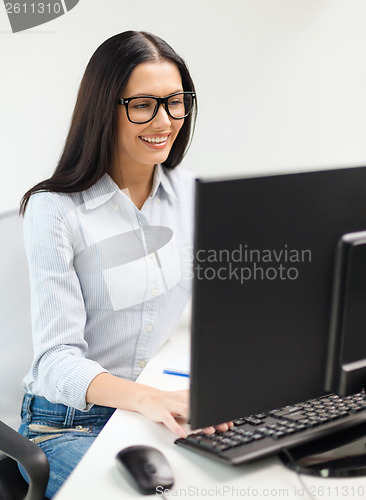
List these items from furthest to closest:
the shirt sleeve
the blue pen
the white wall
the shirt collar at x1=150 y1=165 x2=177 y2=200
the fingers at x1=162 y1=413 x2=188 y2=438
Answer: the white wall < the shirt collar at x1=150 y1=165 x2=177 y2=200 < the blue pen < the shirt sleeve < the fingers at x1=162 y1=413 x2=188 y2=438

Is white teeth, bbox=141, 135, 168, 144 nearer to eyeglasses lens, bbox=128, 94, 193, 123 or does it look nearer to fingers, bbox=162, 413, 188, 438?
eyeglasses lens, bbox=128, 94, 193, 123

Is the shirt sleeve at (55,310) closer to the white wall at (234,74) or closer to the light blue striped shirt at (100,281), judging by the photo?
the light blue striped shirt at (100,281)

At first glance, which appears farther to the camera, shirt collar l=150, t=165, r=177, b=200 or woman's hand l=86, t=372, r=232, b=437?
shirt collar l=150, t=165, r=177, b=200

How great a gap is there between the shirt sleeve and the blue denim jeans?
0.24 feet

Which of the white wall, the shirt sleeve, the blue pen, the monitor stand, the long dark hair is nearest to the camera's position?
the monitor stand

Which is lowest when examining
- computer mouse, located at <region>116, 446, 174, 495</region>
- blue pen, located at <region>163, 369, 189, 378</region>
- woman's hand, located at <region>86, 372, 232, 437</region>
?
blue pen, located at <region>163, 369, 189, 378</region>

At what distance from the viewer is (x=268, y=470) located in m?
0.83

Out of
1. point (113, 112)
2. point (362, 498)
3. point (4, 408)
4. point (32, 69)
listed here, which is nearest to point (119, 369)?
point (4, 408)

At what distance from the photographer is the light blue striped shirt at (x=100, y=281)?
120 cm

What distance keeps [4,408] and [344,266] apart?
3.03ft

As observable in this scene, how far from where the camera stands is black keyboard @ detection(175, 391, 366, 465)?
821 mm

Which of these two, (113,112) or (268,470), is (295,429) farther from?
(113,112)

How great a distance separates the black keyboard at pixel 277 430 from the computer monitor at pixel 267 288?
0.22 feet

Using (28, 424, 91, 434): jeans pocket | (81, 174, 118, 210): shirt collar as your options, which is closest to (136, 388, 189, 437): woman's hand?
(28, 424, 91, 434): jeans pocket
